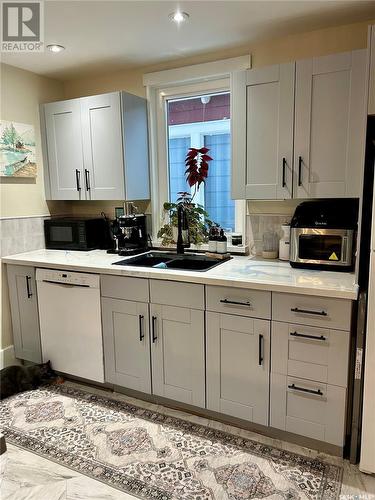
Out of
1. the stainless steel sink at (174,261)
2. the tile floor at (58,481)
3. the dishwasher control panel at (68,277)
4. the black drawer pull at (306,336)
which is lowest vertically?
the tile floor at (58,481)

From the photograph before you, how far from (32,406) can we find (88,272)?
99 centimetres

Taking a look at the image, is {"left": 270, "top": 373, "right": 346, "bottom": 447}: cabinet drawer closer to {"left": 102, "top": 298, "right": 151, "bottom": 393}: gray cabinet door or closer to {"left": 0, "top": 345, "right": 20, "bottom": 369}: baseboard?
{"left": 102, "top": 298, "right": 151, "bottom": 393}: gray cabinet door

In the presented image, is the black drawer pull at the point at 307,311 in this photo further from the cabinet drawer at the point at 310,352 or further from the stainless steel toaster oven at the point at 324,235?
the stainless steel toaster oven at the point at 324,235

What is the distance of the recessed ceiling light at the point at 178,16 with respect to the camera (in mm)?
2124

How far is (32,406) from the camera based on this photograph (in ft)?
8.40

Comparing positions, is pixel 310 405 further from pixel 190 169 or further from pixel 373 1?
pixel 373 1

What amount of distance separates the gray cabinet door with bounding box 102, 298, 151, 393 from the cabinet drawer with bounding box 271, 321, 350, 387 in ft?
2.82

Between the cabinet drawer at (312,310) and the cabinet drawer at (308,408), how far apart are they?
335 mm

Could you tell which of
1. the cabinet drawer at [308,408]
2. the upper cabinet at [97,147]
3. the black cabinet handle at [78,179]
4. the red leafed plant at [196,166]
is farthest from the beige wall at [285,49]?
the cabinet drawer at [308,408]

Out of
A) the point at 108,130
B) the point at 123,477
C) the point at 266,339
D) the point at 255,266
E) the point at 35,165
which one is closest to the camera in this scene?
the point at 123,477

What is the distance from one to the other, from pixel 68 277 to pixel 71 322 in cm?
34

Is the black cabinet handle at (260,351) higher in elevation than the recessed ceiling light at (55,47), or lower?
lower

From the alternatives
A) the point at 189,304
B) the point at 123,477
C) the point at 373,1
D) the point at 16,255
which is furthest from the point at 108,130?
the point at 123,477

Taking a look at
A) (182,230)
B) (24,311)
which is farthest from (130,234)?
(24,311)
